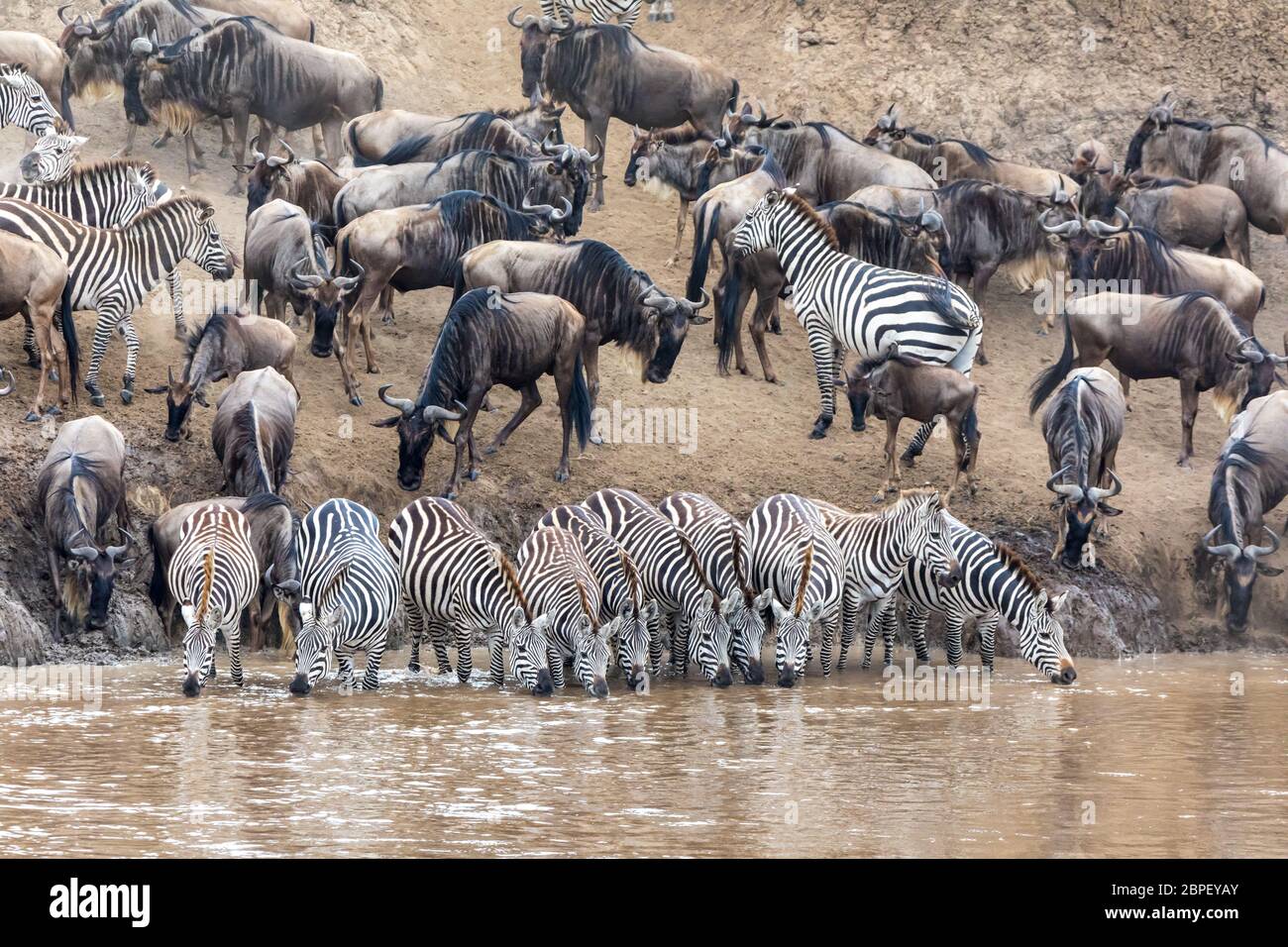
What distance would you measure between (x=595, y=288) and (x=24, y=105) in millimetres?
6496

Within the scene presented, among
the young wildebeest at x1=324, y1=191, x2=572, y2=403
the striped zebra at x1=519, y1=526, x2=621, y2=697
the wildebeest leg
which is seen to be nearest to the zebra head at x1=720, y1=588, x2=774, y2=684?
the striped zebra at x1=519, y1=526, x2=621, y2=697

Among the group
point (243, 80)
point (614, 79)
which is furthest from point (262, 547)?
point (614, 79)

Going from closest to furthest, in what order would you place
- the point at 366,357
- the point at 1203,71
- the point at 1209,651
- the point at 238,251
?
1. the point at 1209,651
2. the point at 366,357
3. the point at 238,251
4. the point at 1203,71

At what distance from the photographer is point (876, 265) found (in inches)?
690

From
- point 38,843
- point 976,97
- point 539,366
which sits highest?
point 976,97

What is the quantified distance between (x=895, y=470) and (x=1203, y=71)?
10148 mm

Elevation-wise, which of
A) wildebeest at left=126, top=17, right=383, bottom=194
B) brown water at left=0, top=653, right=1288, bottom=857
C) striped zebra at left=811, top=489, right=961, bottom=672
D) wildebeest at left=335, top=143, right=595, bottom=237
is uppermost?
wildebeest at left=126, top=17, right=383, bottom=194

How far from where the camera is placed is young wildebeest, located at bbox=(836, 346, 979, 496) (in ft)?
50.6

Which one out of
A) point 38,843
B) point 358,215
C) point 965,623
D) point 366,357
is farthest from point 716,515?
point 38,843

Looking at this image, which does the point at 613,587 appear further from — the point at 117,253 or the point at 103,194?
the point at 103,194

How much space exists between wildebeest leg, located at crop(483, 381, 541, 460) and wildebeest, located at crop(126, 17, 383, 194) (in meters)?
5.62

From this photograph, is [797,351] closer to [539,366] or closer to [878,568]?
[539,366]

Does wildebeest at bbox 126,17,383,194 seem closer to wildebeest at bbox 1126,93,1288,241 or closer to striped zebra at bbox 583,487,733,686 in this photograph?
striped zebra at bbox 583,487,733,686

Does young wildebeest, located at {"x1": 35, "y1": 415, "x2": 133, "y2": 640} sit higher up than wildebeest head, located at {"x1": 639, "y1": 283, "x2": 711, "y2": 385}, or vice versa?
Answer: wildebeest head, located at {"x1": 639, "y1": 283, "x2": 711, "y2": 385}
